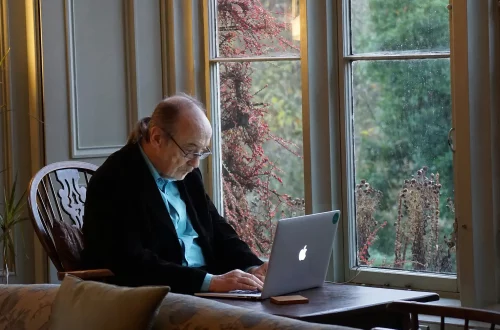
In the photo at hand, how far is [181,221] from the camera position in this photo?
11.7 feet

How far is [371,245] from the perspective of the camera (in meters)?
4.07

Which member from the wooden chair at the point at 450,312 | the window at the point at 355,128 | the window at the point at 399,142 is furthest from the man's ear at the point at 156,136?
the wooden chair at the point at 450,312

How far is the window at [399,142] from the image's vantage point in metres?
3.79

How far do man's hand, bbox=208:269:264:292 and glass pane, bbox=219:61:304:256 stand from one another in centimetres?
121

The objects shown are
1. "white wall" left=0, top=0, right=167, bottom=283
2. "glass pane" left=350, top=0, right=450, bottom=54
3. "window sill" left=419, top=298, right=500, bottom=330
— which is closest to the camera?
"window sill" left=419, top=298, right=500, bottom=330

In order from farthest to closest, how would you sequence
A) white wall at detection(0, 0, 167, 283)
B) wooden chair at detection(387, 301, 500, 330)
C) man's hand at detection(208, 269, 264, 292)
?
white wall at detection(0, 0, 167, 283) < man's hand at detection(208, 269, 264, 292) < wooden chair at detection(387, 301, 500, 330)

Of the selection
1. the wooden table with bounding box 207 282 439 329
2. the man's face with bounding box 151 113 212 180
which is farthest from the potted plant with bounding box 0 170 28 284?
the wooden table with bounding box 207 282 439 329

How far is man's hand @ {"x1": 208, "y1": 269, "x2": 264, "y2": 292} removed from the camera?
10.0 ft

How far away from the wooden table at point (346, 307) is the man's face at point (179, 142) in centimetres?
69

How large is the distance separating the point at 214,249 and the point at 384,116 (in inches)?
38.1

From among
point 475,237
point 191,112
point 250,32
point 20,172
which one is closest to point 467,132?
point 475,237

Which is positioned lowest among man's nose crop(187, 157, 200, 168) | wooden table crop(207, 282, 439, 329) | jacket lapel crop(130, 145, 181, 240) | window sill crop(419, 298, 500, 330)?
window sill crop(419, 298, 500, 330)

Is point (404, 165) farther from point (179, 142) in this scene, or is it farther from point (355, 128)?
point (179, 142)

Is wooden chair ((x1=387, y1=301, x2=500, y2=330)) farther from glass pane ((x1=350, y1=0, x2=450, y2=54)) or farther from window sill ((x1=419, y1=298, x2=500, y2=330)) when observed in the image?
Result: glass pane ((x1=350, y1=0, x2=450, y2=54))
